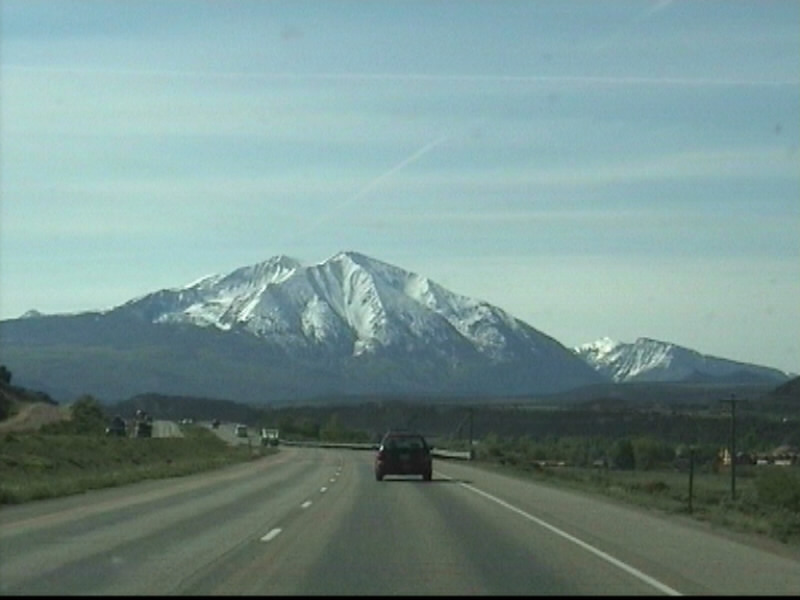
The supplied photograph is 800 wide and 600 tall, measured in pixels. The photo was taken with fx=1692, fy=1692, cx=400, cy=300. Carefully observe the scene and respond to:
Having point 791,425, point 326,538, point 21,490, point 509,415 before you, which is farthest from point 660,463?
point 509,415

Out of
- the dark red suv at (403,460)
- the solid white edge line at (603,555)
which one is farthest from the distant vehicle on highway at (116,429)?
the solid white edge line at (603,555)

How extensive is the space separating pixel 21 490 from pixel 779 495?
2315cm

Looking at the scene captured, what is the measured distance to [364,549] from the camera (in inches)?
889

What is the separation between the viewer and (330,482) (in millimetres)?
48281

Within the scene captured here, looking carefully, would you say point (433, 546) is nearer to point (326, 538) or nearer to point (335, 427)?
point (326, 538)

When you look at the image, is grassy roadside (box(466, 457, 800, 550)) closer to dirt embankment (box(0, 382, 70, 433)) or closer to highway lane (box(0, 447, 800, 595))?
highway lane (box(0, 447, 800, 595))

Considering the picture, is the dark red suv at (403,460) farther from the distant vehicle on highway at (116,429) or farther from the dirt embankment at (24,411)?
the distant vehicle on highway at (116,429)

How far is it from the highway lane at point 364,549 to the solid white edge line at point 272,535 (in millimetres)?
46

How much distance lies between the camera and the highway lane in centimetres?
1806

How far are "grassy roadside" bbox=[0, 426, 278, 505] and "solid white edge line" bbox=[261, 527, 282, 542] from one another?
947 centimetres

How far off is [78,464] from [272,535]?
35.4 metres

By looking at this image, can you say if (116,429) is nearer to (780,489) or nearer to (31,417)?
(31,417)

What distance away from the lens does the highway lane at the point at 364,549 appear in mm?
18062

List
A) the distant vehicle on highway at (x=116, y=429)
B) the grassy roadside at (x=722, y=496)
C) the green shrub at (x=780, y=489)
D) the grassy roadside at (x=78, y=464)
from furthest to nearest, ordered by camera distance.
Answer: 1. the distant vehicle on highway at (x=116, y=429)
2. the green shrub at (x=780, y=489)
3. the grassy roadside at (x=78, y=464)
4. the grassy roadside at (x=722, y=496)
